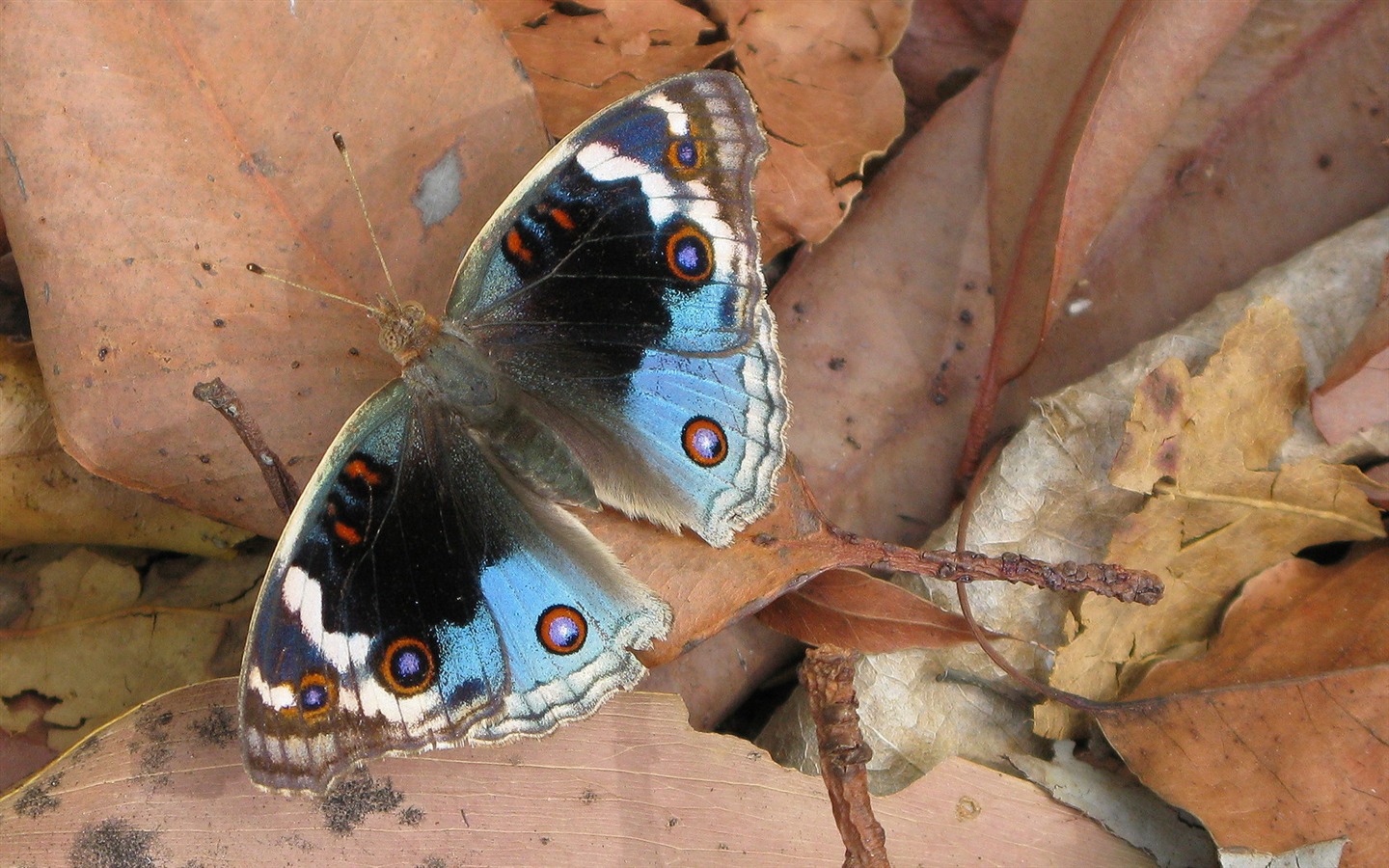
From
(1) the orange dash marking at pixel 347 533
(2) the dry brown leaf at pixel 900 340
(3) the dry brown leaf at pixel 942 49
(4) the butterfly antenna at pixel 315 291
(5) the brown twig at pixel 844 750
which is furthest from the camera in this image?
(3) the dry brown leaf at pixel 942 49

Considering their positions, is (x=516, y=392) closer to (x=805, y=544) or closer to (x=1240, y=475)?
(x=805, y=544)

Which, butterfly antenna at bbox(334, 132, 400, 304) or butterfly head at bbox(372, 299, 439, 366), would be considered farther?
butterfly antenna at bbox(334, 132, 400, 304)

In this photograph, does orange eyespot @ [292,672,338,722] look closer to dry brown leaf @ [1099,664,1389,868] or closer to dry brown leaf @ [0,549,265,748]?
dry brown leaf @ [0,549,265,748]

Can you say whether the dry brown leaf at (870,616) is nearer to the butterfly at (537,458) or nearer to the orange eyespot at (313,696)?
the butterfly at (537,458)

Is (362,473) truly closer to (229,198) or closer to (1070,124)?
(229,198)

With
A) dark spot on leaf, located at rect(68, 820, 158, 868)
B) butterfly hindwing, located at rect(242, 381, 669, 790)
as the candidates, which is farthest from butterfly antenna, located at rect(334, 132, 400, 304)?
dark spot on leaf, located at rect(68, 820, 158, 868)

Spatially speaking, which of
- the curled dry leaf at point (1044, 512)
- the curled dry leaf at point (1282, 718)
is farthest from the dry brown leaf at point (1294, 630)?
the curled dry leaf at point (1044, 512)

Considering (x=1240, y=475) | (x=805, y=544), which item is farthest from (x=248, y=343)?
(x=1240, y=475)
